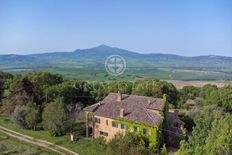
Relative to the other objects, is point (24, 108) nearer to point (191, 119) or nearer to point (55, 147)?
point (55, 147)

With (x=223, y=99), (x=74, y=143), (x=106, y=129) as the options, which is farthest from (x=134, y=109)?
(x=223, y=99)

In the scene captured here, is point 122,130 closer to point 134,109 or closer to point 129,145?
point 134,109

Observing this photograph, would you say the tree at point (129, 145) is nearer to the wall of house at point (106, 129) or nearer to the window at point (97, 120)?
the wall of house at point (106, 129)

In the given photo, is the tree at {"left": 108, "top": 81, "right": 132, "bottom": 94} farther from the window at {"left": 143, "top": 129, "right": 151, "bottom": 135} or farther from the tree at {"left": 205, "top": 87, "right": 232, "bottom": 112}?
the window at {"left": 143, "top": 129, "right": 151, "bottom": 135}

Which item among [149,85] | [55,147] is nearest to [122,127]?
[55,147]

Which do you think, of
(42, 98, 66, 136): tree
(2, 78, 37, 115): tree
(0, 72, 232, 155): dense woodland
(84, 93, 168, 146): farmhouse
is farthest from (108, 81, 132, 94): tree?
(42, 98, 66, 136): tree

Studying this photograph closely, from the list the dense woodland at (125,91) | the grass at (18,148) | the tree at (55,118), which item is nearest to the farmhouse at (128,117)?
the dense woodland at (125,91)
